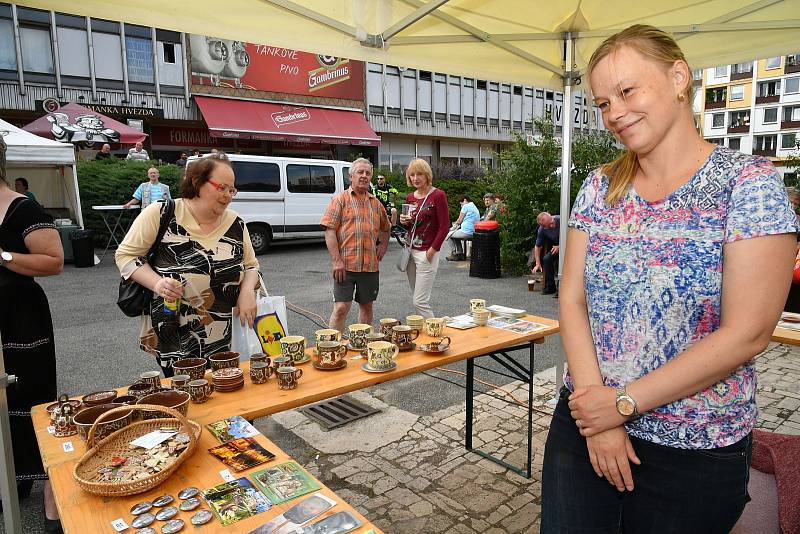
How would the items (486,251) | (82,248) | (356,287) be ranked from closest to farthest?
(356,287)
(486,251)
(82,248)

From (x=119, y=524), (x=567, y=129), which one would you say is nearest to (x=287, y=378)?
(x=119, y=524)

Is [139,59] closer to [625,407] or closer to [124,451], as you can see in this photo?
[124,451]

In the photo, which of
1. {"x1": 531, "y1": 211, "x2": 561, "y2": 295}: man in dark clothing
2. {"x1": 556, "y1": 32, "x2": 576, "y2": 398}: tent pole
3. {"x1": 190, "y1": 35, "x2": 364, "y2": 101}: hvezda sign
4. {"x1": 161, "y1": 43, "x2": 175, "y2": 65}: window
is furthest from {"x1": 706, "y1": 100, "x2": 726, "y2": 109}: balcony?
{"x1": 556, "y1": 32, "x2": 576, "y2": 398}: tent pole

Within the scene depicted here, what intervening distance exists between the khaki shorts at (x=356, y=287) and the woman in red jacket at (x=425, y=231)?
0.65 metres

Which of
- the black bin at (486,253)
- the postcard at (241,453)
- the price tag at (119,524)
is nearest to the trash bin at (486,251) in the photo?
the black bin at (486,253)

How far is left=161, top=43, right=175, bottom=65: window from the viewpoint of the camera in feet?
66.2

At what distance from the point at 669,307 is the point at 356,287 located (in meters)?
3.85

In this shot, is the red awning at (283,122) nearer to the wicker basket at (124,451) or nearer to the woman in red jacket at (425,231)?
the woman in red jacket at (425,231)

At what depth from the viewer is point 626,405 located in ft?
3.92

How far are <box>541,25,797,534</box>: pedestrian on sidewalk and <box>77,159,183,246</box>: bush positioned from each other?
1379 cm

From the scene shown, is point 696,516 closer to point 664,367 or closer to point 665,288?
point 664,367

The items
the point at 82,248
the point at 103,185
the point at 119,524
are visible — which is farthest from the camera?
the point at 103,185

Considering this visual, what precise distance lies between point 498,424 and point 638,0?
293 cm

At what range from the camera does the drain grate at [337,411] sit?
382 centimetres
